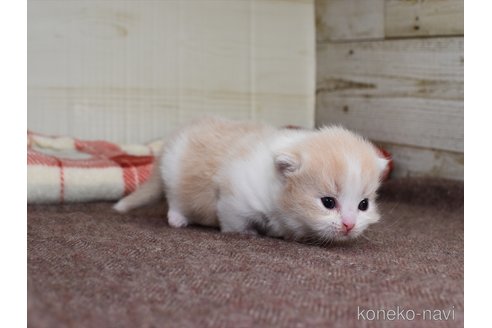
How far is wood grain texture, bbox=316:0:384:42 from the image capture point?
2262mm

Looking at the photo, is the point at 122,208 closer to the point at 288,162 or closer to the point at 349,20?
the point at 288,162

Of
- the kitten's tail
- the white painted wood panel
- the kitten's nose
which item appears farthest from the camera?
the white painted wood panel

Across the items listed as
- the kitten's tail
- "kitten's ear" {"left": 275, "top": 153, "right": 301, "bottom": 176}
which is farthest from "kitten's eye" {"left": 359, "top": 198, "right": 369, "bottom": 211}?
the kitten's tail

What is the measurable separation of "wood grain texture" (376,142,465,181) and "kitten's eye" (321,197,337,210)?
822 mm

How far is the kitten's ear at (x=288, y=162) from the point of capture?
1.37 meters

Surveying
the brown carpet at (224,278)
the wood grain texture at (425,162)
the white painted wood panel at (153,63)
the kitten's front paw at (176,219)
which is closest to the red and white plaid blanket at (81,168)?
the white painted wood panel at (153,63)

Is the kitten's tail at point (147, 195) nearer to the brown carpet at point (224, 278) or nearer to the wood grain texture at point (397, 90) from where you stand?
the brown carpet at point (224, 278)

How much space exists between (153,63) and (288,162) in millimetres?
902

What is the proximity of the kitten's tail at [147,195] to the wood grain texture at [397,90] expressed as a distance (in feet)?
2.99

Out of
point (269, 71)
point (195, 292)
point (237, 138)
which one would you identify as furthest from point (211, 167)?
point (269, 71)

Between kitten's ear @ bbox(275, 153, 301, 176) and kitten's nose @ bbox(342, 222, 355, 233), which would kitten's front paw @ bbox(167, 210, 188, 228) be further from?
kitten's nose @ bbox(342, 222, 355, 233)

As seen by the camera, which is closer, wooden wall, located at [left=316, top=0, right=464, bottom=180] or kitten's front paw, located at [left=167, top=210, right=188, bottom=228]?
kitten's front paw, located at [left=167, top=210, right=188, bottom=228]

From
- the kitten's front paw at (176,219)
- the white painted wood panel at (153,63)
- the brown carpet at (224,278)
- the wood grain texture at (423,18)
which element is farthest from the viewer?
the wood grain texture at (423,18)

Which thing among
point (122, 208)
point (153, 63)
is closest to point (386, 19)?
point (153, 63)
